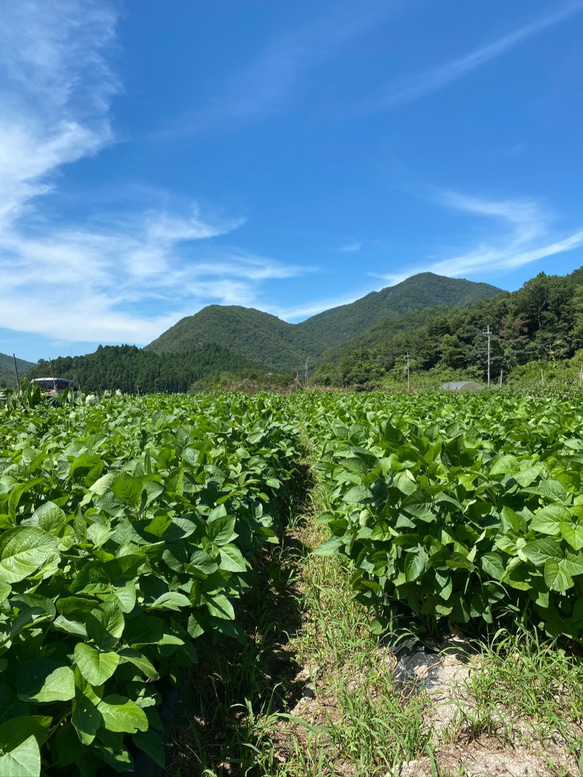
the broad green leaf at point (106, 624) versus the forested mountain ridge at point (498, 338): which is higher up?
the forested mountain ridge at point (498, 338)

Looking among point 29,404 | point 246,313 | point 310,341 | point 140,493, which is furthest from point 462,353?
point 246,313

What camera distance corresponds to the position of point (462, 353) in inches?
2527

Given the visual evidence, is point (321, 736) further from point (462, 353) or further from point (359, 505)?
point (462, 353)

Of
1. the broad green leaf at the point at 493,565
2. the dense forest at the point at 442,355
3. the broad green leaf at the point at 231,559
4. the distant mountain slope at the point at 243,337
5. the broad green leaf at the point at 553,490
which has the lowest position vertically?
the broad green leaf at the point at 493,565

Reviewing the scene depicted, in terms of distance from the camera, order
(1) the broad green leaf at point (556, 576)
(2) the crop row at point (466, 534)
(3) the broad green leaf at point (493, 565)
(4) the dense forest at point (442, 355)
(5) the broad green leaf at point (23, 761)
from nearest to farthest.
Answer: (5) the broad green leaf at point (23, 761), (1) the broad green leaf at point (556, 576), (2) the crop row at point (466, 534), (3) the broad green leaf at point (493, 565), (4) the dense forest at point (442, 355)

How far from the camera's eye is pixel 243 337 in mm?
133750

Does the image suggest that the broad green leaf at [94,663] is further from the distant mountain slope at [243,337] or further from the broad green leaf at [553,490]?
the distant mountain slope at [243,337]

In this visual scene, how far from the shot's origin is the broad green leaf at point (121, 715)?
1068 mm

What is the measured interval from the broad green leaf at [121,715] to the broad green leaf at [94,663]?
0.08 m

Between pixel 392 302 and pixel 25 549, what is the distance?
166766mm

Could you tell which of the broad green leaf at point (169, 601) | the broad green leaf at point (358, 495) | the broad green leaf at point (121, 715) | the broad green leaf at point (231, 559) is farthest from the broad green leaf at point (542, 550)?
the broad green leaf at point (121, 715)

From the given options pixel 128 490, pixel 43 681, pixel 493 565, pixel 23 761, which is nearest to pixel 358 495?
pixel 493 565

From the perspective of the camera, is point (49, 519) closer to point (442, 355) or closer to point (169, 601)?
point (169, 601)

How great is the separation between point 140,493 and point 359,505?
1.29 meters
